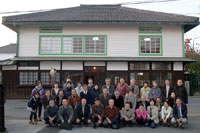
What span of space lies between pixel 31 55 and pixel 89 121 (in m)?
10.6

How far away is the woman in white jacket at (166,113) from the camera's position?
9.18 metres

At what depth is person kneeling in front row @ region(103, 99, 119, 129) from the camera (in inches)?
348

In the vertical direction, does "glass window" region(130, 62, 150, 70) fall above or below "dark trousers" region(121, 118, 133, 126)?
above

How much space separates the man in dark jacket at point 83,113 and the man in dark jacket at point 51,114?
0.86 m

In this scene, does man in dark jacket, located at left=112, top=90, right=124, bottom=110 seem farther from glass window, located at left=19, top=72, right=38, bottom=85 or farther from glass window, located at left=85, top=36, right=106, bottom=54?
glass window, located at left=19, top=72, right=38, bottom=85

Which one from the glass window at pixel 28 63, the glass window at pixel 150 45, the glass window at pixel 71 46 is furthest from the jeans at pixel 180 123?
the glass window at pixel 28 63

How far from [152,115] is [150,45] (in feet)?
31.4

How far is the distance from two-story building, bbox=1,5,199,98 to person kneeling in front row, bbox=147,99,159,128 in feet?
26.9

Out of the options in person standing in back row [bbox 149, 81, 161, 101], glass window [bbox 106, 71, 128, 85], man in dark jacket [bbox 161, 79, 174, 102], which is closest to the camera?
man in dark jacket [bbox 161, 79, 174, 102]

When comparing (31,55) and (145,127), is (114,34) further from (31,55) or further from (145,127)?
(145,127)

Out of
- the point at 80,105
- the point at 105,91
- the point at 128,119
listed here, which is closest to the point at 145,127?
the point at 128,119

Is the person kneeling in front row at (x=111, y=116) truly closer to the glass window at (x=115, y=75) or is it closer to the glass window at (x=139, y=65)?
the glass window at (x=115, y=75)

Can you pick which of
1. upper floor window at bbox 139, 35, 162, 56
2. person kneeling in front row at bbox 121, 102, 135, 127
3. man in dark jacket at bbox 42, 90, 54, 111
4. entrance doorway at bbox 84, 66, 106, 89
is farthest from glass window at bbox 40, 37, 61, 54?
person kneeling in front row at bbox 121, 102, 135, 127

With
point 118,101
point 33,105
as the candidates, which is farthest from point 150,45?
point 33,105
